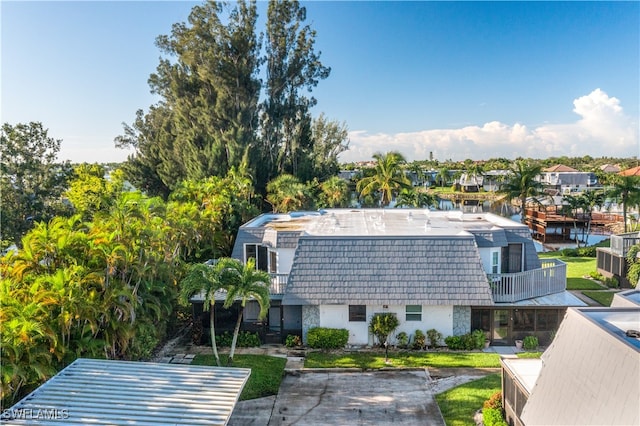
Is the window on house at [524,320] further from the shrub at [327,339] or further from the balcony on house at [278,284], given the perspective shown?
the balcony on house at [278,284]

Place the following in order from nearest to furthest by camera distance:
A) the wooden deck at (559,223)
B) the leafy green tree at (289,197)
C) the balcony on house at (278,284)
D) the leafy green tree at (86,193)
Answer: the balcony on house at (278,284) → the leafy green tree at (86,193) → the leafy green tree at (289,197) → the wooden deck at (559,223)

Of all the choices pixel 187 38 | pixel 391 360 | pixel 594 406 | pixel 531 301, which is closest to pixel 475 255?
pixel 531 301

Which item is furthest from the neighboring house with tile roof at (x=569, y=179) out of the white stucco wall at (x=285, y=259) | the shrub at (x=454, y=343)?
the white stucco wall at (x=285, y=259)

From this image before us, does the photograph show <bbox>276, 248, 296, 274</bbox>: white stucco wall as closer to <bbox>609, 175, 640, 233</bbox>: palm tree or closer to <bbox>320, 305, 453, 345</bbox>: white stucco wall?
<bbox>320, 305, 453, 345</bbox>: white stucco wall

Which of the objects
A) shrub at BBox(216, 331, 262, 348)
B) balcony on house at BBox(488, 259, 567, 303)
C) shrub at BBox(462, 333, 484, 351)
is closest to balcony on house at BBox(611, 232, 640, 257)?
balcony on house at BBox(488, 259, 567, 303)

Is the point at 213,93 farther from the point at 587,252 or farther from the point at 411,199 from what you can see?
the point at 587,252

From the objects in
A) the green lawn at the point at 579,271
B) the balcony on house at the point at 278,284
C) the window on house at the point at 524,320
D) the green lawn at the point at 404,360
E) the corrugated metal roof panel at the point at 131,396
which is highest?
the balcony on house at the point at 278,284

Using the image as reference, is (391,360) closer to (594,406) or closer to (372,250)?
(372,250)
